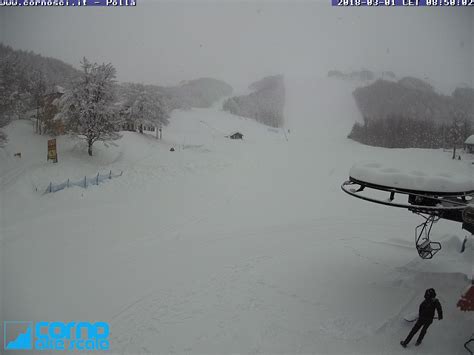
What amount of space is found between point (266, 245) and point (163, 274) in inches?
179

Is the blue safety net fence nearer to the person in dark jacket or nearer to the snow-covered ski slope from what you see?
the snow-covered ski slope

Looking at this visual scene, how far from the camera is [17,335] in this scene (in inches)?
245

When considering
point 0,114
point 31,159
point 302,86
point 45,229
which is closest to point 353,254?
point 45,229

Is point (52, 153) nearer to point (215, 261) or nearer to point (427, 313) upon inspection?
point (215, 261)

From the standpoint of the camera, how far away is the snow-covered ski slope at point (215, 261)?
20.8ft

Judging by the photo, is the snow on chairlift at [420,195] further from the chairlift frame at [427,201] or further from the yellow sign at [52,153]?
the yellow sign at [52,153]

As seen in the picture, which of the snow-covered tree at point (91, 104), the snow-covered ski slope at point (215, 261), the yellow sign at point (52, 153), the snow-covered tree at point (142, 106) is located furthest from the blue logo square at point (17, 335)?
the snow-covered tree at point (142, 106)

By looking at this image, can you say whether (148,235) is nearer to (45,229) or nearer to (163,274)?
(163,274)

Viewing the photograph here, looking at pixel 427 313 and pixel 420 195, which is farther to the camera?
pixel 427 313

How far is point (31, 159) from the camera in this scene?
19531 mm

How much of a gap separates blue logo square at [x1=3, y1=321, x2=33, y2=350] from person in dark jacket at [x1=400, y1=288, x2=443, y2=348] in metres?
8.87

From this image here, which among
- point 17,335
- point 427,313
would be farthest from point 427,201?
point 17,335

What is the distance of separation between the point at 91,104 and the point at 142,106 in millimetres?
16073

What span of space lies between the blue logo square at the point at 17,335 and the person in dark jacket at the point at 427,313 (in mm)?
8873
